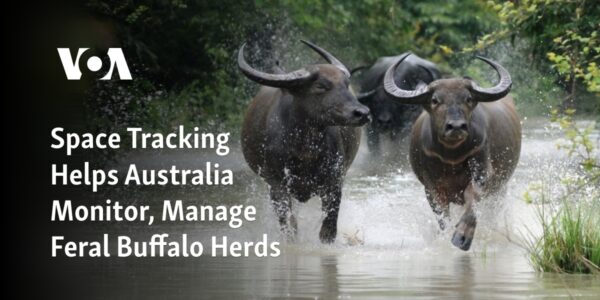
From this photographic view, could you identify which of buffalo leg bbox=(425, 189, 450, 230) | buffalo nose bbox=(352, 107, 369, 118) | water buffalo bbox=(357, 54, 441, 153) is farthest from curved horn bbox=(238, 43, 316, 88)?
water buffalo bbox=(357, 54, 441, 153)

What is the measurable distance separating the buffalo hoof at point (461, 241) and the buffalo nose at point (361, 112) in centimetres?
129

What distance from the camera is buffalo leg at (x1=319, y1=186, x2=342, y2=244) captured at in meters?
12.8

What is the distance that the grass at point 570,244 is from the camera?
9.88 metres

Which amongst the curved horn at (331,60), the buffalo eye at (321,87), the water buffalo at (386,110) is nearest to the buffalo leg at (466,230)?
the buffalo eye at (321,87)

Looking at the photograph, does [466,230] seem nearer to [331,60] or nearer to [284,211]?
[284,211]

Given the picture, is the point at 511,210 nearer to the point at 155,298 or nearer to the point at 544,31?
the point at 544,31

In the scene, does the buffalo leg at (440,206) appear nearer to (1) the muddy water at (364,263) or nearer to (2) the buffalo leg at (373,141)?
(1) the muddy water at (364,263)

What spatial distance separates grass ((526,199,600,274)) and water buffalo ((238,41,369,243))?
3095 mm

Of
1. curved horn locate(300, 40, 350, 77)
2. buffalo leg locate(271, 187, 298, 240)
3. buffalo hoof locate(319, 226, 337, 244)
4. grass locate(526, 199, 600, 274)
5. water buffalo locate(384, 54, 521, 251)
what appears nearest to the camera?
grass locate(526, 199, 600, 274)

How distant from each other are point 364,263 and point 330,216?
1.89 metres

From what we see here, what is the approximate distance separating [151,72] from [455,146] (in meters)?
8.24

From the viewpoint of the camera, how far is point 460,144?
12664mm

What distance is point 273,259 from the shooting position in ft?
37.3

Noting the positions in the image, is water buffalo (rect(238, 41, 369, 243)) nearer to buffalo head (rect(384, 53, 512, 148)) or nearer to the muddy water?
the muddy water
